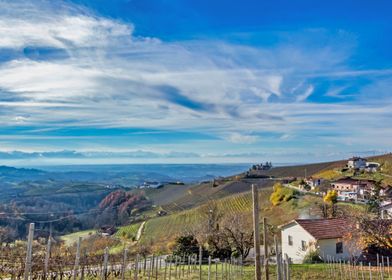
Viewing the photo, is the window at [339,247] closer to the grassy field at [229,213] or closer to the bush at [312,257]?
the bush at [312,257]

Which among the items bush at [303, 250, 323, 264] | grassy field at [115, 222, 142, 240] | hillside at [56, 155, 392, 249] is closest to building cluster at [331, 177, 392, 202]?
hillside at [56, 155, 392, 249]

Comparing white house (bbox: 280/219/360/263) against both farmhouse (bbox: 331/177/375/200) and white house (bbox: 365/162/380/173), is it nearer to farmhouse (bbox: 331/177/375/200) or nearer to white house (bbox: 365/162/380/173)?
farmhouse (bbox: 331/177/375/200)

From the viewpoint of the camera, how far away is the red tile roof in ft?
99.2

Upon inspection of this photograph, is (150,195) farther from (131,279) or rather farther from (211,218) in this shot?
(131,279)

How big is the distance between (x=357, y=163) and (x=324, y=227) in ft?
180

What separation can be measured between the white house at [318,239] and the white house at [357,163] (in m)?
50.6

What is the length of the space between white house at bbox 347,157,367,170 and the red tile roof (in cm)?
5082

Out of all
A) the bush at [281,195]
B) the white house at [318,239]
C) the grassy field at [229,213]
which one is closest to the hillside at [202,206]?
Result: the grassy field at [229,213]

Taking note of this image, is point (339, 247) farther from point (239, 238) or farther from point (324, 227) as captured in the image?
point (239, 238)

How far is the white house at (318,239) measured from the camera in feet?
98.8

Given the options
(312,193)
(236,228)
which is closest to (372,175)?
(312,193)

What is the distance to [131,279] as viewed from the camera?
56.7 feet

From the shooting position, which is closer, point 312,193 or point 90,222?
point 312,193

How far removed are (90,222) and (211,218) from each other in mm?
48079
